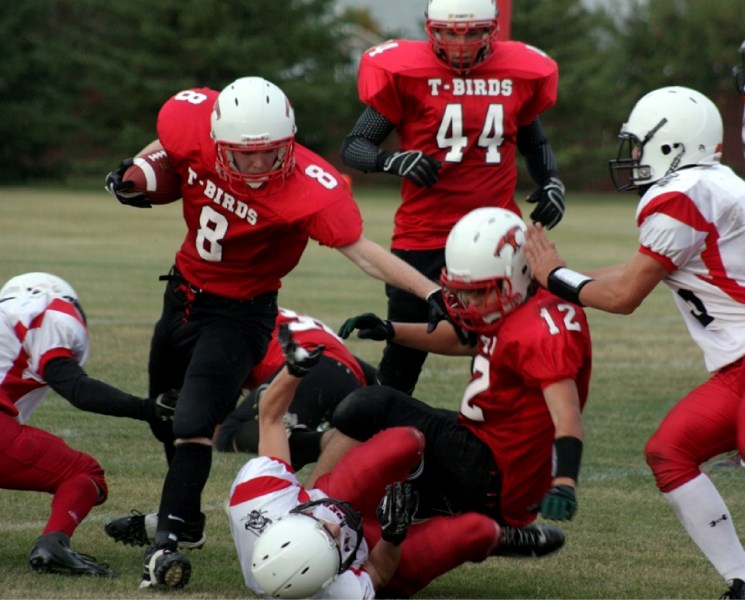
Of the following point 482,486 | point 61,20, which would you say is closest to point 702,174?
point 482,486

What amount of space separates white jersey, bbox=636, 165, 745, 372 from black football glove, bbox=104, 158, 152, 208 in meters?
1.76

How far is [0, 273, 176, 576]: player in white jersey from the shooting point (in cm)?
432

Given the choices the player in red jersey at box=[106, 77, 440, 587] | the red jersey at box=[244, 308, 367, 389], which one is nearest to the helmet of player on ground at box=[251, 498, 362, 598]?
the player in red jersey at box=[106, 77, 440, 587]

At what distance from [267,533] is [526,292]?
114 centimetres

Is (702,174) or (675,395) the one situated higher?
(702,174)

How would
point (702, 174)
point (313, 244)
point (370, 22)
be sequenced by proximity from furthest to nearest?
point (370, 22) < point (313, 244) < point (702, 174)

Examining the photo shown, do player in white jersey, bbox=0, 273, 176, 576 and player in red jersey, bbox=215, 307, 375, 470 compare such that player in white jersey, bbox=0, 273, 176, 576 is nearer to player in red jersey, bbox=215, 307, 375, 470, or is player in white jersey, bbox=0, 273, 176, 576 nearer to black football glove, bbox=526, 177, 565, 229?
player in red jersey, bbox=215, 307, 375, 470

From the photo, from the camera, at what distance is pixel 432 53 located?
19.1 ft

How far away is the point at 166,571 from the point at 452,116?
7.96 feet

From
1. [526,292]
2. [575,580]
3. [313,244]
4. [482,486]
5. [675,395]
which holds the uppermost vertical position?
[526,292]

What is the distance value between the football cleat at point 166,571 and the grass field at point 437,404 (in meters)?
0.05

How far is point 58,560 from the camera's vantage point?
422cm

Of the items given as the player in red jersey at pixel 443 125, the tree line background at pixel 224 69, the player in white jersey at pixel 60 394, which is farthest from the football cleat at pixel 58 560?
the tree line background at pixel 224 69

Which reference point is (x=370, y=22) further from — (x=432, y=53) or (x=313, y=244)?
(x=432, y=53)
